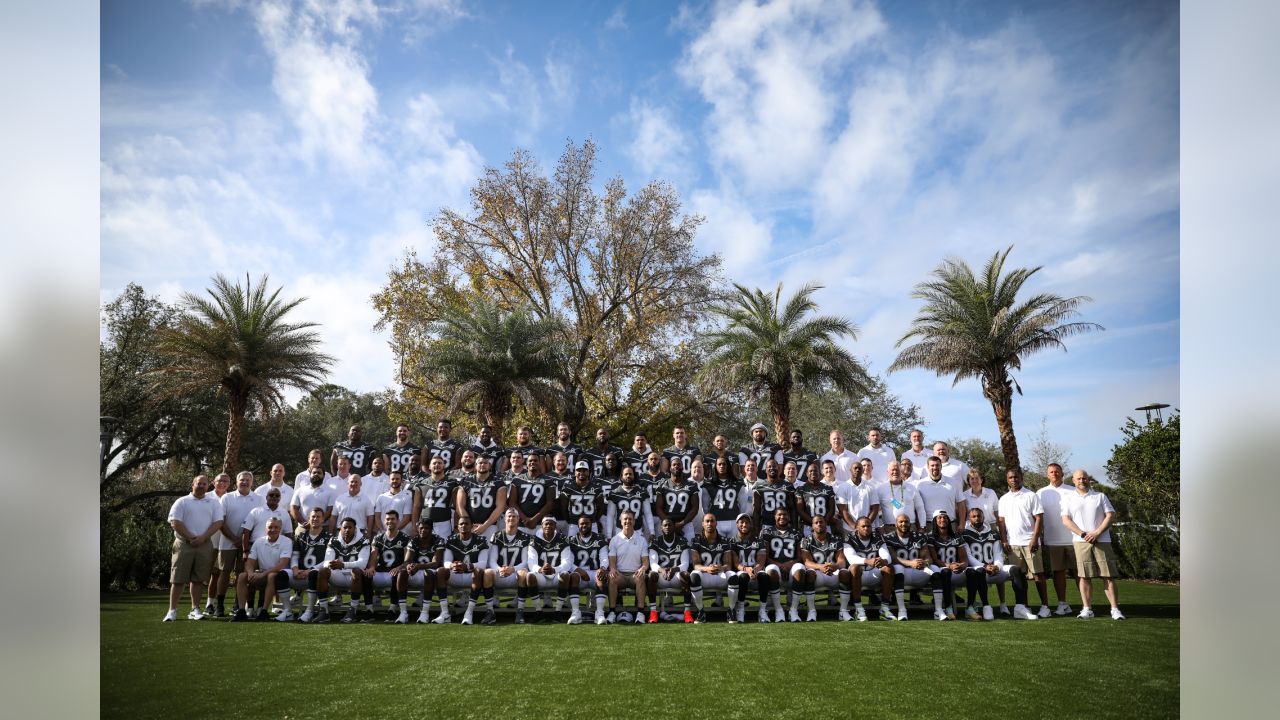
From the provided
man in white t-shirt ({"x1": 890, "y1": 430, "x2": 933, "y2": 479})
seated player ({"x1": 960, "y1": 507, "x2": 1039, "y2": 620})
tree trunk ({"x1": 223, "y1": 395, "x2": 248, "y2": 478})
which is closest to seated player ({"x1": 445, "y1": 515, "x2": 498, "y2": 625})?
man in white t-shirt ({"x1": 890, "y1": 430, "x2": 933, "y2": 479})

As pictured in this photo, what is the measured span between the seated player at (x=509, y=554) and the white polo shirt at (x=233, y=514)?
9.44ft

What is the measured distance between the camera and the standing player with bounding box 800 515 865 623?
7.43 meters

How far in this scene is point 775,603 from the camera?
24.5ft

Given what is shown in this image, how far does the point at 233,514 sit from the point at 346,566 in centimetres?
160

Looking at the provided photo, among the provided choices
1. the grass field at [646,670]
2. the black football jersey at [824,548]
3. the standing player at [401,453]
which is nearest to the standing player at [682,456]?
the black football jersey at [824,548]

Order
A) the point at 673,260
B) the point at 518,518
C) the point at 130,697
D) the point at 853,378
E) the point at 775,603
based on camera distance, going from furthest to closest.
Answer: the point at 673,260 → the point at 853,378 → the point at 518,518 → the point at 775,603 → the point at 130,697

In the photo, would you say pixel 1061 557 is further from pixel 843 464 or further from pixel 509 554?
pixel 509 554

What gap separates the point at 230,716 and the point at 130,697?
85cm

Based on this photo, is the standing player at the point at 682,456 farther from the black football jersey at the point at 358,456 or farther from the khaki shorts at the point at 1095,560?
the khaki shorts at the point at 1095,560

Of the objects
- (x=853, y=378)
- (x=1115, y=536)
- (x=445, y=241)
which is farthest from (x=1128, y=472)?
(x=445, y=241)

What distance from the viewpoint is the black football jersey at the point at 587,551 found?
7.72 m

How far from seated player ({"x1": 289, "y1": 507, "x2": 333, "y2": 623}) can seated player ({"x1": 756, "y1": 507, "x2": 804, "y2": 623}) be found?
4605mm
